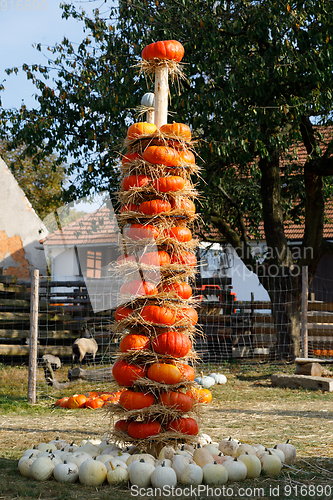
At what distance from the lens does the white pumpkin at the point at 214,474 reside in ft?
11.0

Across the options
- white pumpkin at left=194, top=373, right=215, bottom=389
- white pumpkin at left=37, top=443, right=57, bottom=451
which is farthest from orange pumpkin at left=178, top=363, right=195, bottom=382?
white pumpkin at left=194, top=373, right=215, bottom=389

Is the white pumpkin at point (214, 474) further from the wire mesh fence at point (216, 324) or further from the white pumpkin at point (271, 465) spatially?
the wire mesh fence at point (216, 324)

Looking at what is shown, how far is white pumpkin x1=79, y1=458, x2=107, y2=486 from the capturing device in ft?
11.2

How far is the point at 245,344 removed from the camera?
1157 centimetres

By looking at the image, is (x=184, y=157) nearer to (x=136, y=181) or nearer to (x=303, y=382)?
(x=136, y=181)

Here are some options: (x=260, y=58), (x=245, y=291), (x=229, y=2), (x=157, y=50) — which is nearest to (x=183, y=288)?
(x=157, y=50)

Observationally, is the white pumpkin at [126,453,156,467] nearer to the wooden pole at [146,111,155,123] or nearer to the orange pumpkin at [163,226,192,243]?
the orange pumpkin at [163,226,192,243]

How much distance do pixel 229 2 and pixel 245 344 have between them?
7.38 meters

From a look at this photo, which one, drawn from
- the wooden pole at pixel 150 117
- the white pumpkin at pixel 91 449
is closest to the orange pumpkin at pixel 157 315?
the white pumpkin at pixel 91 449

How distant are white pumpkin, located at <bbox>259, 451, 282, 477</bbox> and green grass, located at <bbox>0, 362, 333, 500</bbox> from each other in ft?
0.23

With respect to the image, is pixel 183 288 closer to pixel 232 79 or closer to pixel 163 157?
pixel 163 157

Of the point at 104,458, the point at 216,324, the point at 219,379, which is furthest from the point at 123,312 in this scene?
the point at 216,324

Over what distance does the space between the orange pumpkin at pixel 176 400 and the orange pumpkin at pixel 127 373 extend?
245 millimetres

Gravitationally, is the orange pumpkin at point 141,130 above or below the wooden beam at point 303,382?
above
